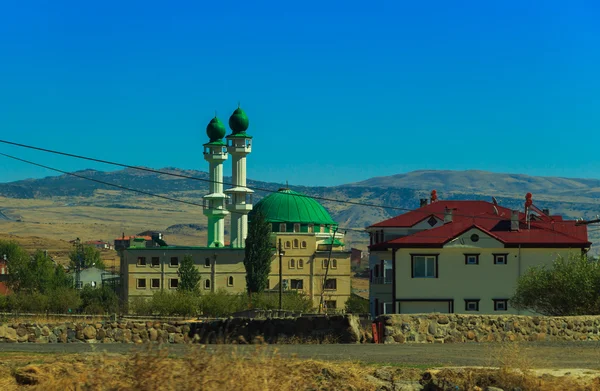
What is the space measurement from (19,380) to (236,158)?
113663mm

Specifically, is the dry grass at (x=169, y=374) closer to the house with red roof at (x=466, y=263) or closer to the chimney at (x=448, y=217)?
the house with red roof at (x=466, y=263)

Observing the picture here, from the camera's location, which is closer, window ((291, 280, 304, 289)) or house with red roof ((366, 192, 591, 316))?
house with red roof ((366, 192, 591, 316))

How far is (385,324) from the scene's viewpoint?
92.1ft

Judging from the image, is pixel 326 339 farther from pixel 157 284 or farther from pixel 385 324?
pixel 157 284

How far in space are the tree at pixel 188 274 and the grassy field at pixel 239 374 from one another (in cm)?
9302

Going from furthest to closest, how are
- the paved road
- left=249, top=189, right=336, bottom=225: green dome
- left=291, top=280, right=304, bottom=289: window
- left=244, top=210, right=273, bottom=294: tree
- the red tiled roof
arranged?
left=249, top=189, right=336, bottom=225: green dome
left=291, top=280, right=304, bottom=289: window
left=244, top=210, right=273, bottom=294: tree
the red tiled roof
the paved road

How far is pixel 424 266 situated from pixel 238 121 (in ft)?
256

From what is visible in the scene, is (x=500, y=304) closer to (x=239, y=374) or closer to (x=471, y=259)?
(x=471, y=259)

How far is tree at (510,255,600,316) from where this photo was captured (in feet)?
134

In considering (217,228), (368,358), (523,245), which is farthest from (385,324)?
(217,228)

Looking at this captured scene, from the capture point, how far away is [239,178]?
12912cm

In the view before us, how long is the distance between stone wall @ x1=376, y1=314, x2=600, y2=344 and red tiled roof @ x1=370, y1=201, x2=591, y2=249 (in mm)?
26310

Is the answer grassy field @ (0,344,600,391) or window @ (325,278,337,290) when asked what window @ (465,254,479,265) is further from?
window @ (325,278,337,290)

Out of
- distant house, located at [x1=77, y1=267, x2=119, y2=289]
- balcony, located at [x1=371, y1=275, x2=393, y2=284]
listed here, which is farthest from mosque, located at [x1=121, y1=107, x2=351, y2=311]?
balcony, located at [x1=371, y1=275, x2=393, y2=284]
